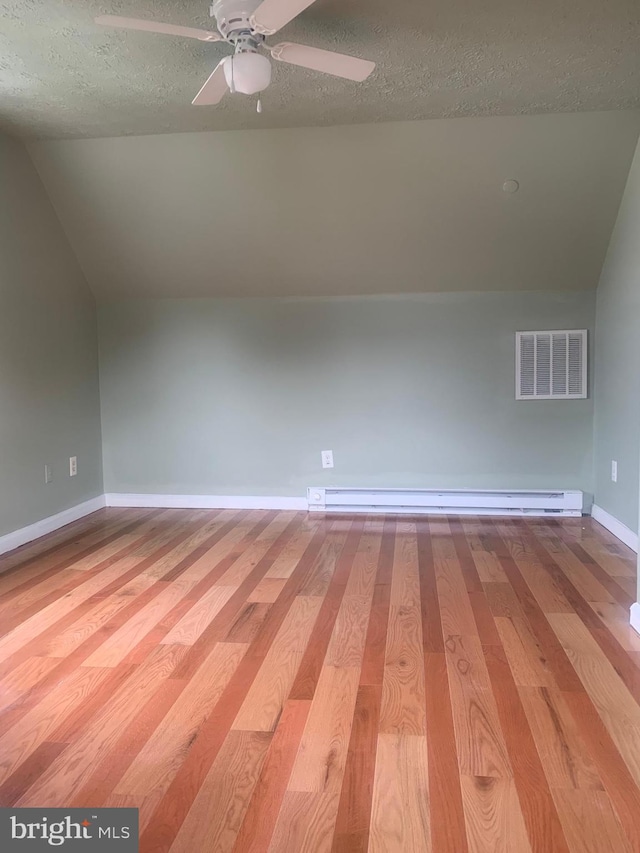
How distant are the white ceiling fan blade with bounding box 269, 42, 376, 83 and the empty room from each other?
0.04 ft

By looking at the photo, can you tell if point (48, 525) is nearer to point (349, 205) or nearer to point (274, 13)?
point (349, 205)

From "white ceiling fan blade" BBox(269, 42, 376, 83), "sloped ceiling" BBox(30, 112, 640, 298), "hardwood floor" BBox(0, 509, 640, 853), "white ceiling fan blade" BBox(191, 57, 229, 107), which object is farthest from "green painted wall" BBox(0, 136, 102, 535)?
"white ceiling fan blade" BBox(269, 42, 376, 83)

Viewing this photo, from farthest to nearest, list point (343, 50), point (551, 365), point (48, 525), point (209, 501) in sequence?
point (209, 501), point (551, 365), point (48, 525), point (343, 50)

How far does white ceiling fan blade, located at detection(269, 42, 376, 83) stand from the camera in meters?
2.07

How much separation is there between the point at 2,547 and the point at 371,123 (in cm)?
315

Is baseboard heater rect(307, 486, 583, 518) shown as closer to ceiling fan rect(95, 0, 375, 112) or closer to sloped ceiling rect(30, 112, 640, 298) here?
sloped ceiling rect(30, 112, 640, 298)

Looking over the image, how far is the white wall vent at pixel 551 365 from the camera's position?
165 inches

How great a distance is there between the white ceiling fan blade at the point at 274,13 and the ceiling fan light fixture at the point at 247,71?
0.30ft

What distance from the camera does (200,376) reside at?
4.58 metres

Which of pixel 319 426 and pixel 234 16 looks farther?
pixel 319 426

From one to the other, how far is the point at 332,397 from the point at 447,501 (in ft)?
3.66

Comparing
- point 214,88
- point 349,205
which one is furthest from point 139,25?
point 349,205

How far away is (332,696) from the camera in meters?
1.92

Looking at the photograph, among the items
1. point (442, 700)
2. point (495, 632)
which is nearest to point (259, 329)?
point (495, 632)
